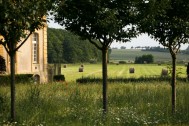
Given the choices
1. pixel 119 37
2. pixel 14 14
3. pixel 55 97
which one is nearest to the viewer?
pixel 14 14

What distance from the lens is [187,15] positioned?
38.9ft

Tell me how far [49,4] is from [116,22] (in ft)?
6.26

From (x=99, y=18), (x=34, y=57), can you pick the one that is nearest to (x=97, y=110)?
(x=99, y=18)

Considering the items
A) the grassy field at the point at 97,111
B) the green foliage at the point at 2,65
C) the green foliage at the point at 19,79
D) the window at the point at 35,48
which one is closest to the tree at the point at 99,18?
the grassy field at the point at 97,111

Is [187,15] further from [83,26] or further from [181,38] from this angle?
[83,26]

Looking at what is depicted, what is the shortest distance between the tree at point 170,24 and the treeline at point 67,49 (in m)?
66.0

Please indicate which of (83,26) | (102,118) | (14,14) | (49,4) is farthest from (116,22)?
(14,14)

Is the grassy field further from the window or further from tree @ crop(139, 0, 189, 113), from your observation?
the window

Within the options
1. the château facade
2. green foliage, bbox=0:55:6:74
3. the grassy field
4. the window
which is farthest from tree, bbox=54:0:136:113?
the window

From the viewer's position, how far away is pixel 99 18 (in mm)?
10289

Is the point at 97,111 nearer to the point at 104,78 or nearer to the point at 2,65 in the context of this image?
the point at 104,78

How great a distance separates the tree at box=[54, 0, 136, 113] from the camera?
10.2 metres

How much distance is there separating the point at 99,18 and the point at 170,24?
8.81 ft

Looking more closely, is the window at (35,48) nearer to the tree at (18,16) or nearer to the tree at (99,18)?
the tree at (99,18)
